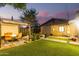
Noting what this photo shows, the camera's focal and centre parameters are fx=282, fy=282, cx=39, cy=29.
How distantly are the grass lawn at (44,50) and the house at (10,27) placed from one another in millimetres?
260

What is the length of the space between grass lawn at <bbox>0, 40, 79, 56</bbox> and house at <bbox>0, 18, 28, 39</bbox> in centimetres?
26

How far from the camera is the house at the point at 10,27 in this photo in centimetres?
452

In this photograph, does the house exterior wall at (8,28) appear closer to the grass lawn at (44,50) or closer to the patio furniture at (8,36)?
the patio furniture at (8,36)

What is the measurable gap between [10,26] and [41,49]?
62 cm

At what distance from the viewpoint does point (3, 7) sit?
14.9ft

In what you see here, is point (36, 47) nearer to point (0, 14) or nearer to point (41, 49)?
point (41, 49)

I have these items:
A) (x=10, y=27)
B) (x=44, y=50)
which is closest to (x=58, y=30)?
(x=44, y=50)

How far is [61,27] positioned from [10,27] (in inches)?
32.7

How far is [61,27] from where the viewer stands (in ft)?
15.1

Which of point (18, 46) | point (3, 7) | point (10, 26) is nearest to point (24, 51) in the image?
point (18, 46)

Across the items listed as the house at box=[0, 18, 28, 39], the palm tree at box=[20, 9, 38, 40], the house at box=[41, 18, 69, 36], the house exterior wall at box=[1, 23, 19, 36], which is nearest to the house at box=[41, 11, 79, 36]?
the house at box=[41, 18, 69, 36]

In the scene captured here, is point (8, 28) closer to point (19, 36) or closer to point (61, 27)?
point (19, 36)

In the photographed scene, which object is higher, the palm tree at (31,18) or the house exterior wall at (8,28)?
the palm tree at (31,18)

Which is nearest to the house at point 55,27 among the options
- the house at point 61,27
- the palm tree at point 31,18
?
the house at point 61,27
